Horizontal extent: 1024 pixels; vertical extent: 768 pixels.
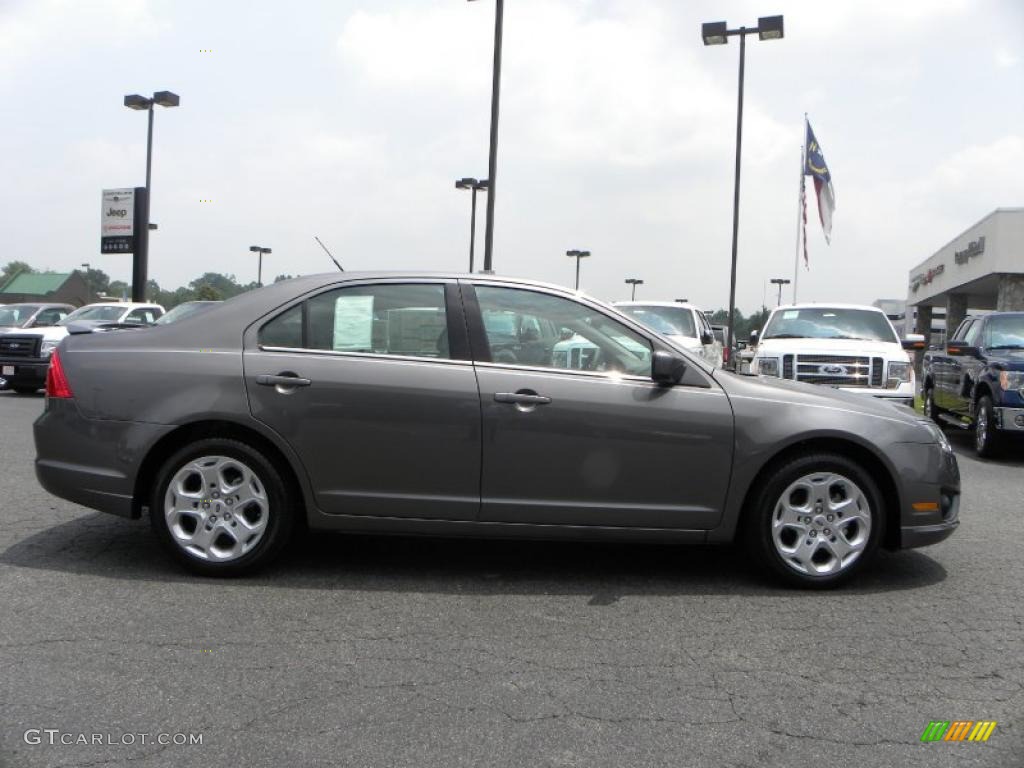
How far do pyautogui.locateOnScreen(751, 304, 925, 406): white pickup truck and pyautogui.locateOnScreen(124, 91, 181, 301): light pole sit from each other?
76.4 ft

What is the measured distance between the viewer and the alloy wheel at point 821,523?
15.8ft

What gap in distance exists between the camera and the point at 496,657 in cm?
380

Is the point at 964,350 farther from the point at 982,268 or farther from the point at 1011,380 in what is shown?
the point at 982,268

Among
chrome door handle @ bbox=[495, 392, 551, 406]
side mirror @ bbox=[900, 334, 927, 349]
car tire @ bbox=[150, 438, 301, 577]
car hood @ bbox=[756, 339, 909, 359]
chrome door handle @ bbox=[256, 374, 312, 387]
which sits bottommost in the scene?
car tire @ bbox=[150, 438, 301, 577]

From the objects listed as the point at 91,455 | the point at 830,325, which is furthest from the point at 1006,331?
the point at 91,455

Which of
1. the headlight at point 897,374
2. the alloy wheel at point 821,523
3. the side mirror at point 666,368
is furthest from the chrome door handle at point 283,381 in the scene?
the headlight at point 897,374

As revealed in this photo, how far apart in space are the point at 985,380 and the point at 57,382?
984cm

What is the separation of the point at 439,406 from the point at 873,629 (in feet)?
7.56

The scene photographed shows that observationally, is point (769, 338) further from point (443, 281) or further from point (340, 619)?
point (340, 619)

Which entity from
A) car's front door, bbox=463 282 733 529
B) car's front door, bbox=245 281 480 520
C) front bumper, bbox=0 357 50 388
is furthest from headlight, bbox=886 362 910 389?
front bumper, bbox=0 357 50 388

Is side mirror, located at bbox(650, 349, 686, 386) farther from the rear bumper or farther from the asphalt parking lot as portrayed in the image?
the rear bumper

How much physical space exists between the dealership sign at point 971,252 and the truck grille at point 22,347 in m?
32.1

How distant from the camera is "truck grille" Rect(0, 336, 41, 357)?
55.0 ft

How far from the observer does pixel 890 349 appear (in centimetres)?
1134
